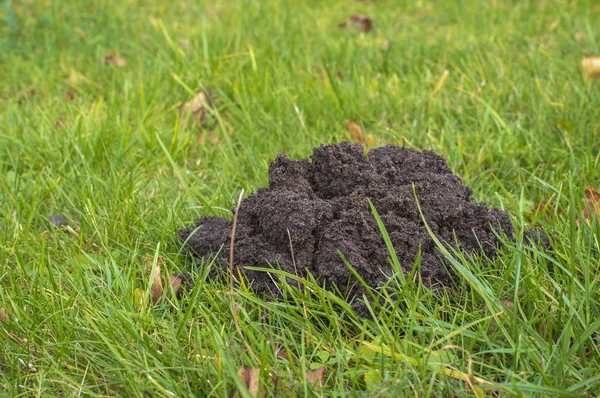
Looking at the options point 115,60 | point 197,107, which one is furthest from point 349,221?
point 115,60

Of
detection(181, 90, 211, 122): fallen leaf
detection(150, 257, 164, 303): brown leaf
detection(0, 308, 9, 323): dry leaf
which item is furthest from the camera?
detection(181, 90, 211, 122): fallen leaf

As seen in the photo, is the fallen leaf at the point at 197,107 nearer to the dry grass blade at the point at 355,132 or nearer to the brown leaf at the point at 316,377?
the dry grass blade at the point at 355,132

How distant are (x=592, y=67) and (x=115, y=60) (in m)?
3.15

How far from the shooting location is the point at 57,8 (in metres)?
5.23

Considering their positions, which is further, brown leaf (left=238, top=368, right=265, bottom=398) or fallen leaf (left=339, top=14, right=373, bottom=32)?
fallen leaf (left=339, top=14, right=373, bottom=32)

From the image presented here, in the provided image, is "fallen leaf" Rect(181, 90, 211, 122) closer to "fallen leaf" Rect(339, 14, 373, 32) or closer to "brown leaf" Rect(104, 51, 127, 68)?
"brown leaf" Rect(104, 51, 127, 68)

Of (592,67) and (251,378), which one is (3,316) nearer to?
(251,378)

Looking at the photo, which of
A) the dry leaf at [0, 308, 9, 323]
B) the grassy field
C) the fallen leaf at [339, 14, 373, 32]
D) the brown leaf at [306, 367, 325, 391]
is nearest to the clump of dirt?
the grassy field

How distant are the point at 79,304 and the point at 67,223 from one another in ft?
2.61

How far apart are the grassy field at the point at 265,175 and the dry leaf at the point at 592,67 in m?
0.06

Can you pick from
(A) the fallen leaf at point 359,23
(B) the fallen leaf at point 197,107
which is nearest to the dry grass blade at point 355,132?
(B) the fallen leaf at point 197,107

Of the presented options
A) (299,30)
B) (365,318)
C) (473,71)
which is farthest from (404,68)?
(365,318)

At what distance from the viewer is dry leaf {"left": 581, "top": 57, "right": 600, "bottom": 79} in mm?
3988

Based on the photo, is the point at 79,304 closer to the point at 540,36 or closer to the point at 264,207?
the point at 264,207
